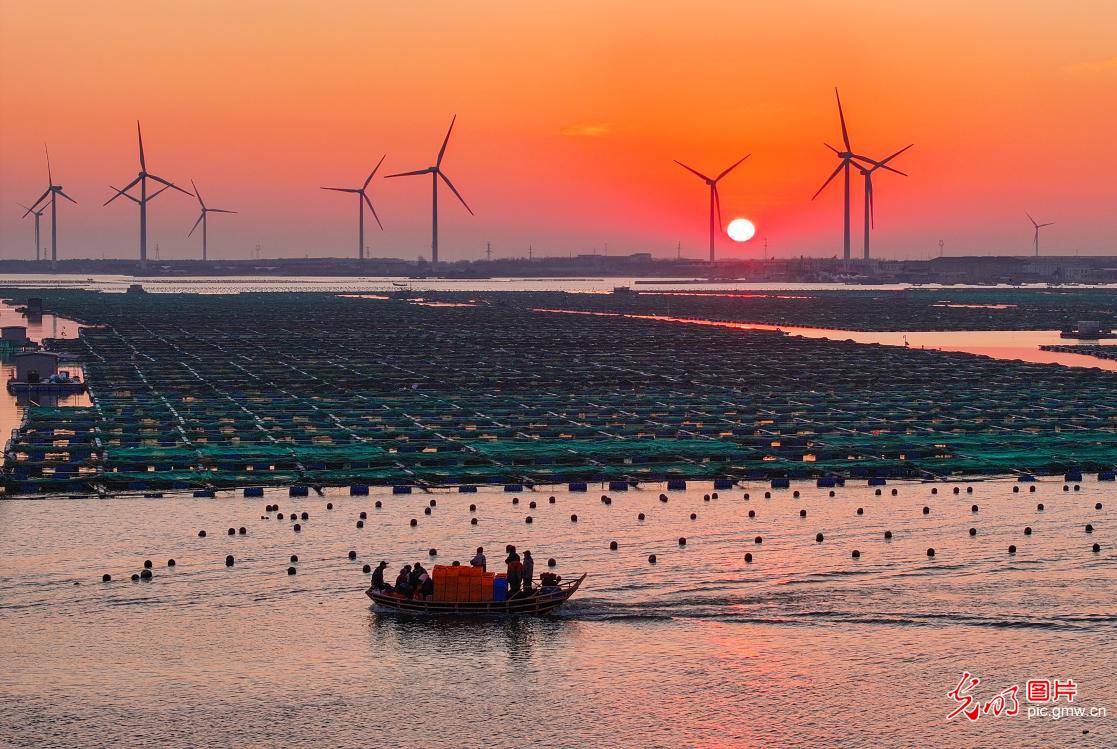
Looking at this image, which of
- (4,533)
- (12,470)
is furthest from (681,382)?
(4,533)

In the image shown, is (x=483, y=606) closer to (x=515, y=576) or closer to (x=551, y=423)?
(x=515, y=576)

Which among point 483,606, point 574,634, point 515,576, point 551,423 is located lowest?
point 574,634

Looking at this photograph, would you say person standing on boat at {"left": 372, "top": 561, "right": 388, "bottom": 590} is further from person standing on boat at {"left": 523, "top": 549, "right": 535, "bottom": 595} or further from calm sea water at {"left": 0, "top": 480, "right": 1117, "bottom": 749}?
person standing on boat at {"left": 523, "top": 549, "right": 535, "bottom": 595}

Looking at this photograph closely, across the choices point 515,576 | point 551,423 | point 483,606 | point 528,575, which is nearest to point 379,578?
point 483,606

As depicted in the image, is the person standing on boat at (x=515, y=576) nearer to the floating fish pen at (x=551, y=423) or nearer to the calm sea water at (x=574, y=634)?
the calm sea water at (x=574, y=634)

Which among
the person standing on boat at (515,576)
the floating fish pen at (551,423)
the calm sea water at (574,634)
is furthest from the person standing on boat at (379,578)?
the floating fish pen at (551,423)

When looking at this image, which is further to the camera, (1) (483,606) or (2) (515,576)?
(2) (515,576)

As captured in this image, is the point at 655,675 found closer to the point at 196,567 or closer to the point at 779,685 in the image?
the point at 779,685
